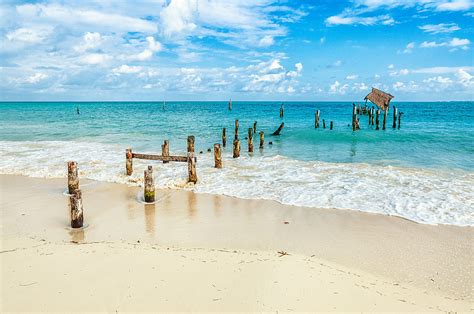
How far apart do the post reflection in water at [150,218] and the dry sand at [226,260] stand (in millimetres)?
27

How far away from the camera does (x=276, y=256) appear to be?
23.3 ft

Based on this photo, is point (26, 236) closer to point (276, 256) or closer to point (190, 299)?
point (190, 299)

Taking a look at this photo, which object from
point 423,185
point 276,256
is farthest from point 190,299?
point 423,185

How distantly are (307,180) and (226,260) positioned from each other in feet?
26.9

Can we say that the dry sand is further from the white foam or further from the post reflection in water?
the white foam

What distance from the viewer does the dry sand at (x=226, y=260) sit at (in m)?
5.48

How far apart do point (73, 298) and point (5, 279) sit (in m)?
1.49

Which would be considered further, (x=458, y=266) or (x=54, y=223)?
(x=54, y=223)

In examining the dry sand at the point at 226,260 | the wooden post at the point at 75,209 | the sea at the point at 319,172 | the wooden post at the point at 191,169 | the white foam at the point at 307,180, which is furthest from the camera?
the wooden post at the point at 191,169

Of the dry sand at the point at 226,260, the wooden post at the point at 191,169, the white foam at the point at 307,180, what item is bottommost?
the dry sand at the point at 226,260

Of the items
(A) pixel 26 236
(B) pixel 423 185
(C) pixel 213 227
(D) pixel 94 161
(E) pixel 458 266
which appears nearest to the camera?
(E) pixel 458 266

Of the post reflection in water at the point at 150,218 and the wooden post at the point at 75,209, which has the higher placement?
the wooden post at the point at 75,209

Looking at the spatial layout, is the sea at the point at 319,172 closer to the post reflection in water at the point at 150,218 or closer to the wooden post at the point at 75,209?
the post reflection in water at the point at 150,218

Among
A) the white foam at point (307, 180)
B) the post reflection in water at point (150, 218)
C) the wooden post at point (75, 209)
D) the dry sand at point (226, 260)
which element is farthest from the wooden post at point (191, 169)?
the wooden post at point (75, 209)
